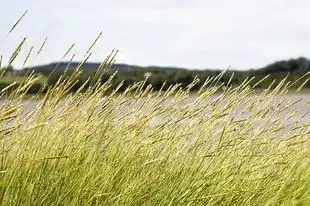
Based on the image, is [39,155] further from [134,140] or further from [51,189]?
[134,140]

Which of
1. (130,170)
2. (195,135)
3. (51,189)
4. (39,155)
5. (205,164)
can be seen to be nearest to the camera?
(51,189)

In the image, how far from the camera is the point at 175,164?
3891 mm

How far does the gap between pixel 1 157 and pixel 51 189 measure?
0.35 meters

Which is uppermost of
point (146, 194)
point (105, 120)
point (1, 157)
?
point (105, 120)

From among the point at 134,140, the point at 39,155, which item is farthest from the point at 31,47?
the point at 134,140

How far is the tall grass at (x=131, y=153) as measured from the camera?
10.8ft

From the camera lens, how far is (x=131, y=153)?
12.1ft

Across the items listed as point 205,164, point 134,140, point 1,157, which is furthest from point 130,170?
point 1,157

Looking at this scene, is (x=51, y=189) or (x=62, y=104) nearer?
(x=51, y=189)

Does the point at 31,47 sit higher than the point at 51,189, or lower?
higher

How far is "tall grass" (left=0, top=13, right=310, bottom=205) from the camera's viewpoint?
329cm

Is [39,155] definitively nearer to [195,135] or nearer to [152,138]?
[152,138]

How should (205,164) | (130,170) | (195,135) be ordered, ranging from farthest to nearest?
(195,135)
(205,164)
(130,170)

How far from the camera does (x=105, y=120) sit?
148 inches
